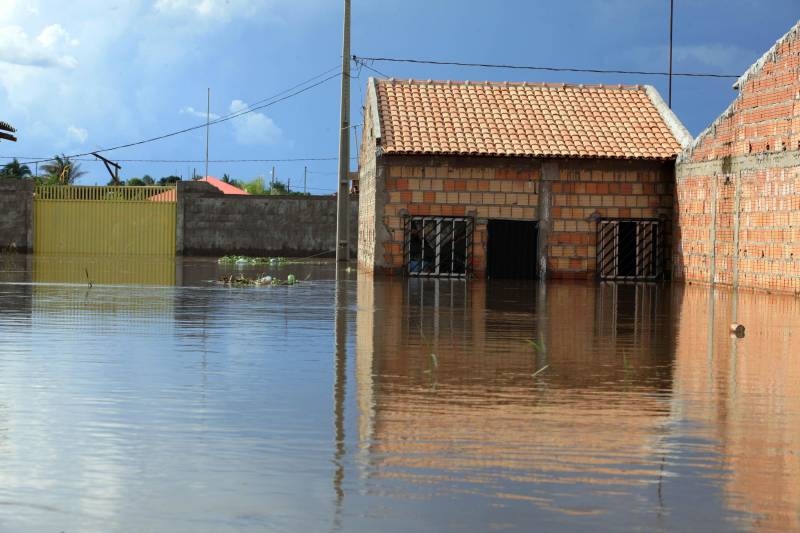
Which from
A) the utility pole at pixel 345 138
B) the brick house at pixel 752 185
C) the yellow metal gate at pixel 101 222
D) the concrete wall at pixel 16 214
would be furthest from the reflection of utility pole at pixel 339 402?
the concrete wall at pixel 16 214

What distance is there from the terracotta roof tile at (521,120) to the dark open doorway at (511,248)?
1893 mm

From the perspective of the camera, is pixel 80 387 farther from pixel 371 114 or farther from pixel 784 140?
pixel 371 114

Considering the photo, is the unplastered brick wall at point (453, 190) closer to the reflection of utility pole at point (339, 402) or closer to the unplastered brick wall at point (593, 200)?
the unplastered brick wall at point (593, 200)

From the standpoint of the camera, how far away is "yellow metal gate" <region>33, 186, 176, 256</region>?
4025cm

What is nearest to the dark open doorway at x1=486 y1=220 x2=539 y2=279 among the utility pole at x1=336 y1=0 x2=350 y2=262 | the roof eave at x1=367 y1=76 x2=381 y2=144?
the roof eave at x1=367 y1=76 x2=381 y2=144

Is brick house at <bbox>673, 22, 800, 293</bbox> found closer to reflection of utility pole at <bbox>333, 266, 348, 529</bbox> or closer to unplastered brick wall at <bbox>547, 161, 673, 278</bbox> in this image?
unplastered brick wall at <bbox>547, 161, 673, 278</bbox>

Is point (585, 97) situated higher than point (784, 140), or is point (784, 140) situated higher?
point (585, 97)

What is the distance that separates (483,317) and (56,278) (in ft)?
36.6

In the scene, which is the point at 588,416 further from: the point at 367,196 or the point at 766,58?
the point at 367,196

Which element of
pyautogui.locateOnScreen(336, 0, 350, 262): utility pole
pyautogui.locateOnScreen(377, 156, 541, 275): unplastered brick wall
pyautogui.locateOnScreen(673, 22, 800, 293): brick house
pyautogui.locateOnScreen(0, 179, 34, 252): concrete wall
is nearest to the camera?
pyautogui.locateOnScreen(673, 22, 800, 293): brick house

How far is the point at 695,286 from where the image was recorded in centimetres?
2445

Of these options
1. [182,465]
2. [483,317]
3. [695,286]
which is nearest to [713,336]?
[483,317]

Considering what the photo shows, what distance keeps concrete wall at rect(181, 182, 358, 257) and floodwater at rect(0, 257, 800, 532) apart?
89.0ft

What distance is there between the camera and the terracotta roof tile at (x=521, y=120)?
1046 inches
